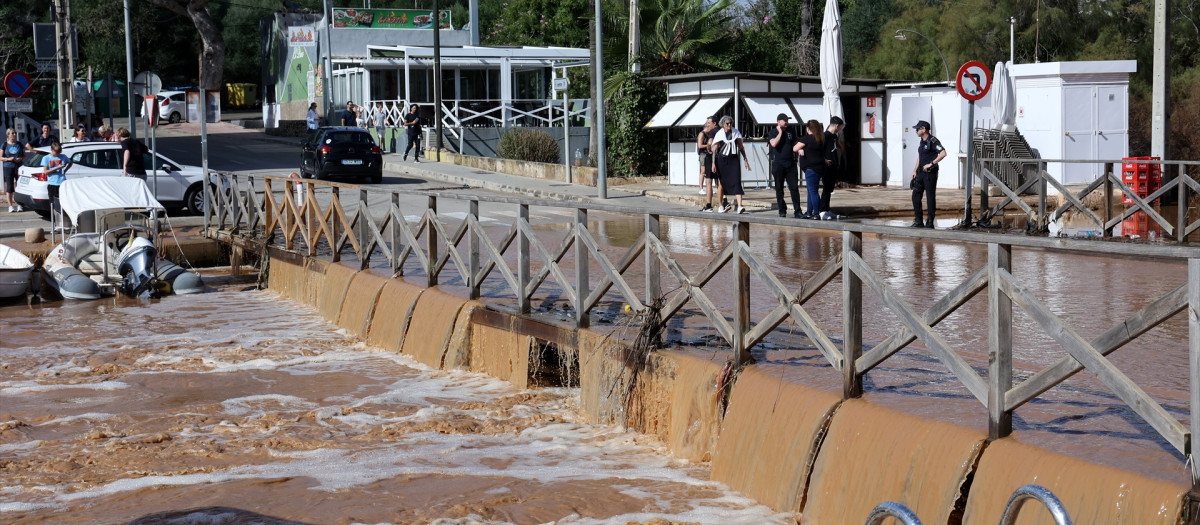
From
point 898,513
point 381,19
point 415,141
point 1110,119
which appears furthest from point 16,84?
point 381,19

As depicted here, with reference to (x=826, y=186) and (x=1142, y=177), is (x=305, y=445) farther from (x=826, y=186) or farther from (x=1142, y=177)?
(x=1142, y=177)

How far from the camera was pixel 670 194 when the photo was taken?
24672 mm

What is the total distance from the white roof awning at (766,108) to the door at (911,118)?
2.26 metres

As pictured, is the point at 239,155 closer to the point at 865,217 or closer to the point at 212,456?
the point at 865,217

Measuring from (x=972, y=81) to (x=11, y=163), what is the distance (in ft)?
64.3

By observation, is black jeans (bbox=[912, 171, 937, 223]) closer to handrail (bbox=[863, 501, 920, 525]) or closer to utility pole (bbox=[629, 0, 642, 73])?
handrail (bbox=[863, 501, 920, 525])

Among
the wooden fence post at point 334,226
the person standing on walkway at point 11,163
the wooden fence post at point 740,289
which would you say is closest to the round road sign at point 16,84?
the person standing on walkway at point 11,163

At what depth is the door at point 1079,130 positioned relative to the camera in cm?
2559

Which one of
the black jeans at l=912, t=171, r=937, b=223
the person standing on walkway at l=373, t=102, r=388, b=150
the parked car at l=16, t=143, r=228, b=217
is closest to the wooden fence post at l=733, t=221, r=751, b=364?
the black jeans at l=912, t=171, r=937, b=223

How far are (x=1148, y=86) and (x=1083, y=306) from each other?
132ft

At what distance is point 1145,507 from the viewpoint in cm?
448

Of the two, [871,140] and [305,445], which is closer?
[305,445]

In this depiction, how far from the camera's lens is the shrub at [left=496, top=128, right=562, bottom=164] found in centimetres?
3494

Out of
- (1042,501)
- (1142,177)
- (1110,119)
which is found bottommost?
(1042,501)
